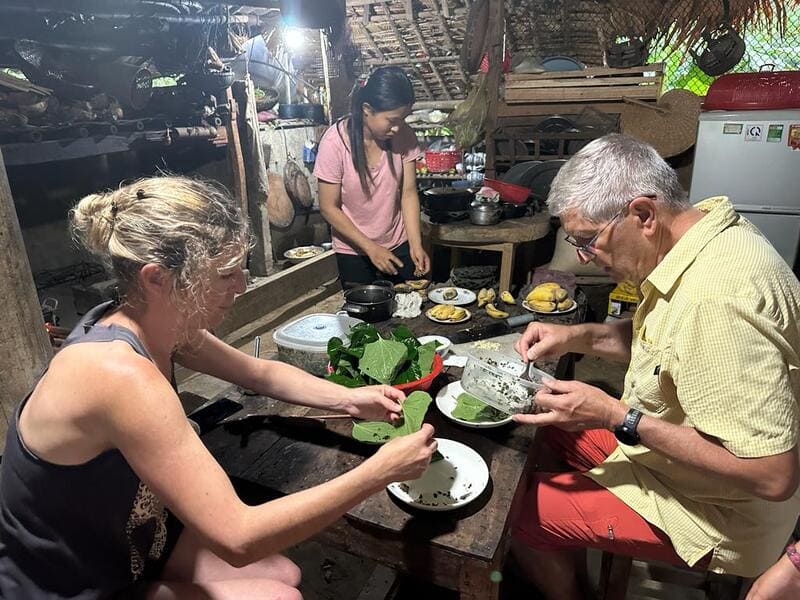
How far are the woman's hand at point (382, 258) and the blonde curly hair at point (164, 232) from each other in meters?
2.06

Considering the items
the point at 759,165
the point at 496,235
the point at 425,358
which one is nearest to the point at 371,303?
the point at 425,358

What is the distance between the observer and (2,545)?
4.41 feet

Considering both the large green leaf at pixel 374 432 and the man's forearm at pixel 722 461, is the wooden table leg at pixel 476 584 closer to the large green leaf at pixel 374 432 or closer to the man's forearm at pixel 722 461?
the large green leaf at pixel 374 432

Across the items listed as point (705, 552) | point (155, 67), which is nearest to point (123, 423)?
point (705, 552)

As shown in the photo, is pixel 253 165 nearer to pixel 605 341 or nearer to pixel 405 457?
pixel 605 341

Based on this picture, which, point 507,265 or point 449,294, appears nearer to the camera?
point 449,294

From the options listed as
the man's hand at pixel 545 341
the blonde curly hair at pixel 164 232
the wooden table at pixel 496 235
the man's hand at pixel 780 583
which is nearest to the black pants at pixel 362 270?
the wooden table at pixel 496 235

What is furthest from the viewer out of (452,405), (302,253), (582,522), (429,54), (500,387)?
(429,54)

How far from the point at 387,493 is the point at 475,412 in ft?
1.49

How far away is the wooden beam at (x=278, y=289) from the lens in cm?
564

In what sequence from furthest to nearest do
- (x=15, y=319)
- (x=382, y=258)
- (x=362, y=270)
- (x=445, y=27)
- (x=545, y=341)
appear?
(x=445, y=27)
(x=362, y=270)
(x=382, y=258)
(x=15, y=319)
(x=545, y=341)

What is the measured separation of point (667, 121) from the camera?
6.12 meters

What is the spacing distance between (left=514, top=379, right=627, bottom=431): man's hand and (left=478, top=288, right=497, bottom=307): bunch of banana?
4.47 ft

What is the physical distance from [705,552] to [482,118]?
630 centimetres
